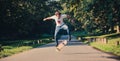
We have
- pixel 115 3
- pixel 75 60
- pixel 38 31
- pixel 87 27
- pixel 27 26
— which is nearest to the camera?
pixel 75 60

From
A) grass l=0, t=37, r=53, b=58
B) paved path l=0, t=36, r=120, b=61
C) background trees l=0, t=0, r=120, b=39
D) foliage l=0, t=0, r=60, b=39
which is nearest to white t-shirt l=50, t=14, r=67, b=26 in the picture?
background trees l=0, t=0, r=120, b=39

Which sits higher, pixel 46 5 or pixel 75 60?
pixel 46 5

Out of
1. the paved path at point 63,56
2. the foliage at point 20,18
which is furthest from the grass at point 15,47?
the foliage at point 20,18

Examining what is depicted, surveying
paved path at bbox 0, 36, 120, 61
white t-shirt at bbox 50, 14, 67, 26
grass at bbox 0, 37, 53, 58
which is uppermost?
white t-shirt at bbox 50, 14, 67, 26

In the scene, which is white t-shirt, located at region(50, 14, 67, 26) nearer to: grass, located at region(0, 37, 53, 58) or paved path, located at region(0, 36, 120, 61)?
paved path, located at region(0, 36, 120, 61)

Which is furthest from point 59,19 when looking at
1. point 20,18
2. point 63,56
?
point 20,18

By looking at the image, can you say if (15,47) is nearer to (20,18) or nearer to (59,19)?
(59,19)

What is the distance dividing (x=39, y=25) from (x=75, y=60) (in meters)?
78.8

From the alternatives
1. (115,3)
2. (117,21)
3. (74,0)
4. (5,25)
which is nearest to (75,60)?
(115,3)

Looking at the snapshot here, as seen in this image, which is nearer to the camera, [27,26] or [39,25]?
[27,26]

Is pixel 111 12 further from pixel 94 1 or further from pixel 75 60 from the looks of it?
pixel 75 60

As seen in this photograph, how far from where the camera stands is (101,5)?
46156 mm

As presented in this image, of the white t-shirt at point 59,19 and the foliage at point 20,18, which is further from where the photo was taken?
the foliage at point 20,18

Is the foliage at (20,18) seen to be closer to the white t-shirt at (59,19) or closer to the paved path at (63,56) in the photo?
the paved path at (63,56)
